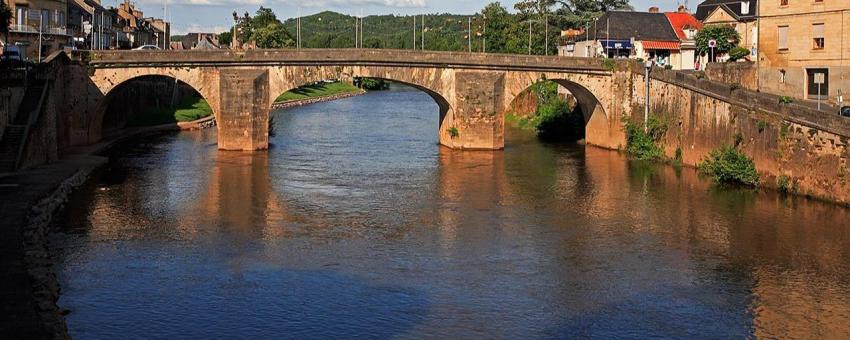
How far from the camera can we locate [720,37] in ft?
209

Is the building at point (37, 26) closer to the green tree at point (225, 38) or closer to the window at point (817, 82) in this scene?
the window at point (817, 82)

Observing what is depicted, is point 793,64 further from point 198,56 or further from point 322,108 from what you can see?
point 322,108

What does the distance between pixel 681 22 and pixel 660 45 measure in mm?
4348

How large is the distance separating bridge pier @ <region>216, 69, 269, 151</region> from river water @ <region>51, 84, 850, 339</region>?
3710mm

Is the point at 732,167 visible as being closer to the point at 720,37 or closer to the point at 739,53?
the point at 739,53

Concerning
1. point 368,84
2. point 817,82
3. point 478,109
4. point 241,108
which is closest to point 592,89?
point 478,109

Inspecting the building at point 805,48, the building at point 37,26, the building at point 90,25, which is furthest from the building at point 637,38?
the building at point 37,26

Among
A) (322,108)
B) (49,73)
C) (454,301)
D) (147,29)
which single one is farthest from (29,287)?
(147,29)

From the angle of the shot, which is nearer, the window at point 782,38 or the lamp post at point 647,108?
the window at point 782,38

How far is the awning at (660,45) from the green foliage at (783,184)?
3517 centimetres

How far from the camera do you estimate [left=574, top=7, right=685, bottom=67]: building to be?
76.3m

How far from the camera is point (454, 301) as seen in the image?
1009 inches

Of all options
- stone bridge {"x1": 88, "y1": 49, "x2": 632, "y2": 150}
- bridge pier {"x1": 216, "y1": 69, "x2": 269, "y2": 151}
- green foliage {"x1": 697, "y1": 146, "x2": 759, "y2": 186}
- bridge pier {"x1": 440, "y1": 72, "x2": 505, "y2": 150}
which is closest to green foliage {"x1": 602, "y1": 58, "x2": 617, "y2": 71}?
stone bridge {"x1": 88, "y1": 49, "x2": 632, "y2": 150}

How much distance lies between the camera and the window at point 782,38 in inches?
2028
